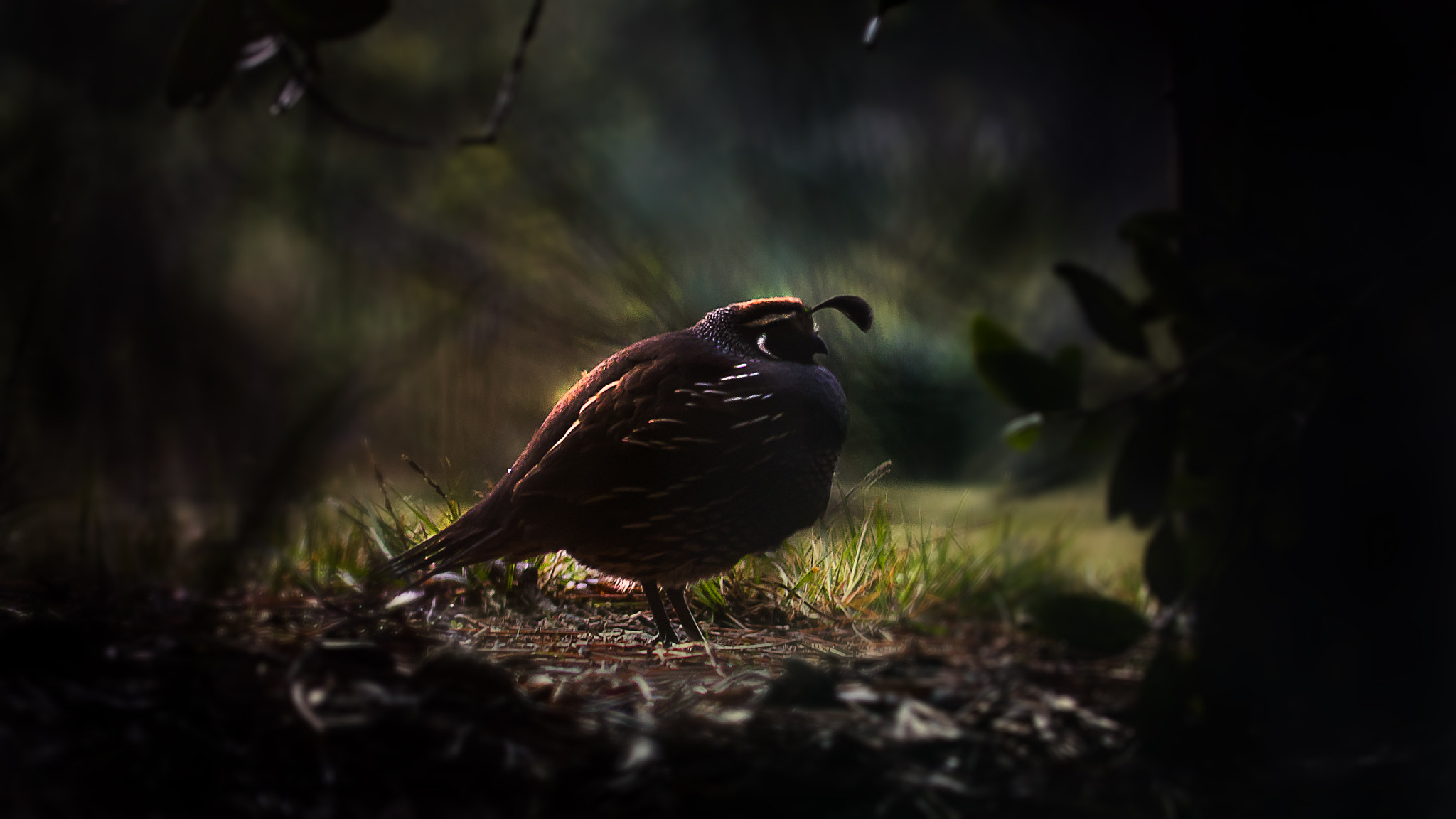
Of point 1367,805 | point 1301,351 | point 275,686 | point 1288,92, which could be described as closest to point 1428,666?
point 1367,805

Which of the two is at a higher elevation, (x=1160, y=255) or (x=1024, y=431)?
(x=1160, y=255)

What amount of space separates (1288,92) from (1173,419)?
290 millimetres

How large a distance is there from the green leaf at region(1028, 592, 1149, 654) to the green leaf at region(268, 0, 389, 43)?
79 cm

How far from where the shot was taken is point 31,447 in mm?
872

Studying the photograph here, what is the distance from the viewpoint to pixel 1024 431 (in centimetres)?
68

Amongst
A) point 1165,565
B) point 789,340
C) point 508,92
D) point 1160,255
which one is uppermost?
point 508,92

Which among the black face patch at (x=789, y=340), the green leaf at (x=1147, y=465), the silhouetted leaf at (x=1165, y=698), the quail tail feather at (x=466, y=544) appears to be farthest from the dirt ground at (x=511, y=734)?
the black face patch at (x=789, y=340)

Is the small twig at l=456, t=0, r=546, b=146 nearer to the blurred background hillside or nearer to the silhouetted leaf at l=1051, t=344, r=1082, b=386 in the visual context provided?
the blurred background hillside

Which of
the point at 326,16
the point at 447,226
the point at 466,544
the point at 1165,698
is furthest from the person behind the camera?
the point at 466,544

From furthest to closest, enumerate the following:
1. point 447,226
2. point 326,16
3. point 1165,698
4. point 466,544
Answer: point 466,544, point 447,226, point 326,16, point 1165,698

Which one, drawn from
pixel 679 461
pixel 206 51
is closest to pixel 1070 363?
pixel 679 461

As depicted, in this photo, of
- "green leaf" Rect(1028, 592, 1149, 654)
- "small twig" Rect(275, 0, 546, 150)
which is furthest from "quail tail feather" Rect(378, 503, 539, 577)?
"green leaf" Rect(1028, 592, 1149, 654)

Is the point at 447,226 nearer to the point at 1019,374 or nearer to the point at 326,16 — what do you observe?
the point at 326,16

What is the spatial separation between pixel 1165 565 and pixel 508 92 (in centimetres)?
77
